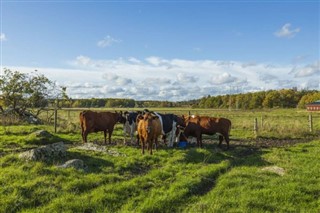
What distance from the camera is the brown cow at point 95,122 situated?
1747 centimetres

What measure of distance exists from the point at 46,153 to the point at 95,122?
6.78 meters

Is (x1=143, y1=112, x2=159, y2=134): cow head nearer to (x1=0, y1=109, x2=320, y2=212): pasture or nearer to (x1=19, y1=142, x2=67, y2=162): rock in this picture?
(x1=0, y1=109, x2=320, y2=212): pasture

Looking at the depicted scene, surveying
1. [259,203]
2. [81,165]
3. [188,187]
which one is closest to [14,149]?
[81,165]

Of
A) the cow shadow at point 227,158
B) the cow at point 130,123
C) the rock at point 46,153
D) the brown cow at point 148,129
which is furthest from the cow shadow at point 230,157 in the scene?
the cow at point 130,123

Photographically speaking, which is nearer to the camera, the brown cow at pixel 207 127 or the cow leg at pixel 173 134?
the cow leg at pixel 173 134

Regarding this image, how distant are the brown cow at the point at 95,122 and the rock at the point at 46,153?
565 cm

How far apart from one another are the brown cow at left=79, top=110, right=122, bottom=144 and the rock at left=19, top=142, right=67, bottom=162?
5.65 metres

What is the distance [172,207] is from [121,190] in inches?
62.9

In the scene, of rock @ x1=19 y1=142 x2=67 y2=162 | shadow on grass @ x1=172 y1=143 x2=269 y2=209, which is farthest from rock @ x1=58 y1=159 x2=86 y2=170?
shadow on grass @ x1=172 y1=143 x2=269 y2=209

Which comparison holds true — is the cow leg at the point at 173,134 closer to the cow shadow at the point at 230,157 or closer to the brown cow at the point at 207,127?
the brown cow at the point at 207,127

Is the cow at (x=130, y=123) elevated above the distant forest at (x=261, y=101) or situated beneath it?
situated beneath

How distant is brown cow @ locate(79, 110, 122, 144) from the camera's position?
17.5 metres

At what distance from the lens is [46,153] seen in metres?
11.1

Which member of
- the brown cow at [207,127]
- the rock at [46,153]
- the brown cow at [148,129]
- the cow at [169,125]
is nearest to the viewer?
the rock at [46,153]
